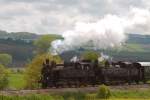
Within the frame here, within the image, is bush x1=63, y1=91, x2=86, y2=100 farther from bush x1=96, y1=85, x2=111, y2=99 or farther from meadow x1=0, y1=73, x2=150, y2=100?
bush x1=96, y1=85, x2=111, y2=99

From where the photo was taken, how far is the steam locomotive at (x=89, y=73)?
174ft

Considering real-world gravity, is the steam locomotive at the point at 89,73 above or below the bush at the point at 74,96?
above

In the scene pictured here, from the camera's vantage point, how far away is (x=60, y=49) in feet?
231

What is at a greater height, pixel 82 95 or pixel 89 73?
pixel 89 73

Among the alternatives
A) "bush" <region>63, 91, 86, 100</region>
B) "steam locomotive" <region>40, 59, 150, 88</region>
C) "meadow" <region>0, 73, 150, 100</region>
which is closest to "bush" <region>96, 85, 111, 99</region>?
"meadow" <region>0, 73, 150, 100</region>

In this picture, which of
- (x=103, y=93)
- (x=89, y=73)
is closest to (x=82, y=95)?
(x=103, y=93)

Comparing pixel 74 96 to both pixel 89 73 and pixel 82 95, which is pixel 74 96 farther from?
pixel 89 73

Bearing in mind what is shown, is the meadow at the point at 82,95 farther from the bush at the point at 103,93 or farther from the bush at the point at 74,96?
the bush at the point at 103,93

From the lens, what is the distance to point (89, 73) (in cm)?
5509

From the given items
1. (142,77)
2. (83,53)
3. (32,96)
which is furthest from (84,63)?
(83,53)

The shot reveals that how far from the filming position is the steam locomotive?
5303 centimetres

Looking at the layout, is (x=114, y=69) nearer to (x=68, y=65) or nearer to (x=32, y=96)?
(x=68, y=65)

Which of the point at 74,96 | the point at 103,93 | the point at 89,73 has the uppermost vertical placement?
the point at 89,73

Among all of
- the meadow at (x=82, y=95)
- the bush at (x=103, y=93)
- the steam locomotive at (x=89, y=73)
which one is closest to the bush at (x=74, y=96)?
the meadow at (x=82, y=95)
